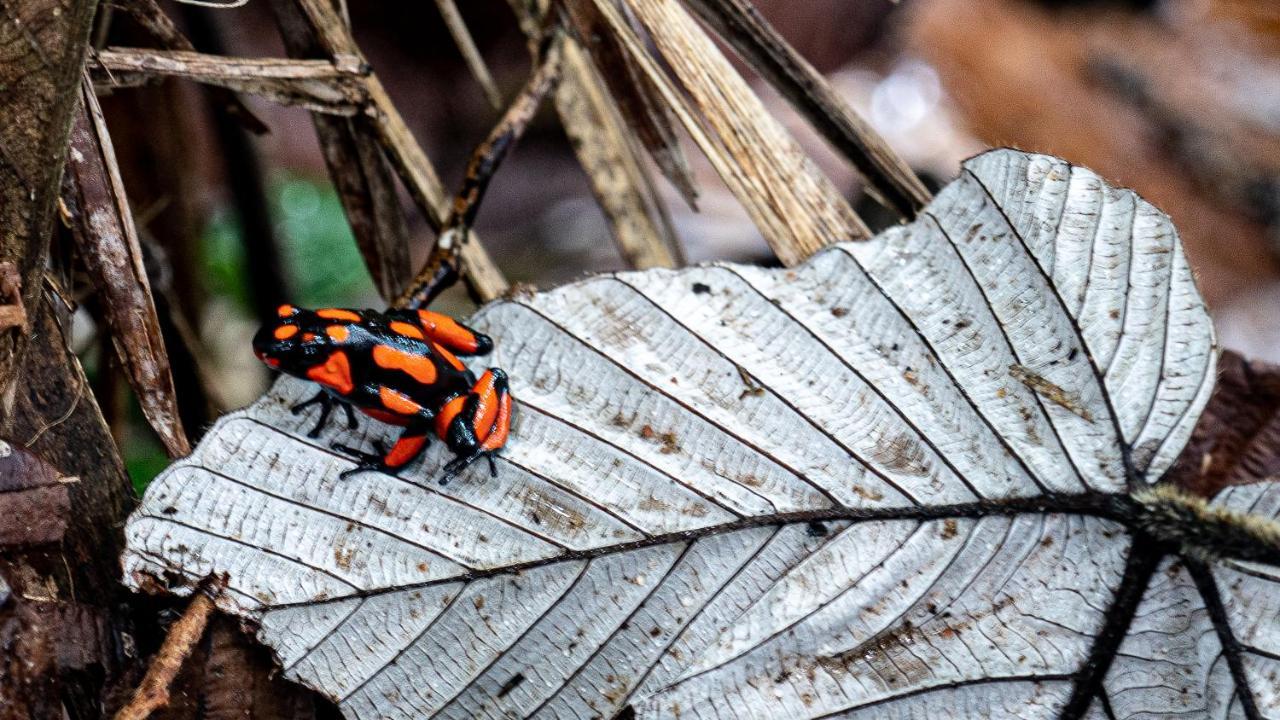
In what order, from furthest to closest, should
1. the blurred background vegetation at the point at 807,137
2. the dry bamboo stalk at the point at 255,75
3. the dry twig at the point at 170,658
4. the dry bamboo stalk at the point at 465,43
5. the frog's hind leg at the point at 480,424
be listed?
the blurred background vegetation at the point at 807,137, the dry bamboo stalk at the point at 465,43, the dry bamboo stalk at the point at 255,75, the frog's hind leg at the point at 480,424, the dry twig at the point at 170,658

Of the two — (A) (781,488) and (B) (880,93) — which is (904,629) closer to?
(A) (781,488)

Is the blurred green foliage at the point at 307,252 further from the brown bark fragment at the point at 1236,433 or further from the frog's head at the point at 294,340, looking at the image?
the brown bark fragment at the point at 1236,433

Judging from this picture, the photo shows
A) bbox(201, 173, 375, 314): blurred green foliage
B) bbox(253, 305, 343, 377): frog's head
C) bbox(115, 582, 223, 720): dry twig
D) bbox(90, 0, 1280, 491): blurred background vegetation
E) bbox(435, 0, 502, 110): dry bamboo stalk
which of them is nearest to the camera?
bbox(115, 582, 223, 720): dry twig

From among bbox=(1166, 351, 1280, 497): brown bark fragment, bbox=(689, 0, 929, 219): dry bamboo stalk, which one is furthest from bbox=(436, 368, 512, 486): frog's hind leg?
bbox=(1166, 351, 1280, 497): brown bark fragment

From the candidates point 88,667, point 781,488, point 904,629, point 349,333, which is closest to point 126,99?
point 349,333

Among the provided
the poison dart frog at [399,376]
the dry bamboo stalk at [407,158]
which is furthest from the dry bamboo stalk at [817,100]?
the poison dart frog at [399,376]

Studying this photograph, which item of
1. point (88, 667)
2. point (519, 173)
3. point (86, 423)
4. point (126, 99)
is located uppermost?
point (519, 173)

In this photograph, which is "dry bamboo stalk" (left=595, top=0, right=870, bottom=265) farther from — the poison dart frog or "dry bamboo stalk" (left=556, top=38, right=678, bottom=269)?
the poison dart frog
